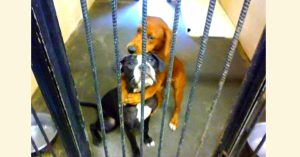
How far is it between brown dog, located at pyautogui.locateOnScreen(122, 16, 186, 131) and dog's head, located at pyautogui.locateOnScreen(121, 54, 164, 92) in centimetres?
4

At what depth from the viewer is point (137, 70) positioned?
4.21ft

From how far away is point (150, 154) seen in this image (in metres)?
1.47

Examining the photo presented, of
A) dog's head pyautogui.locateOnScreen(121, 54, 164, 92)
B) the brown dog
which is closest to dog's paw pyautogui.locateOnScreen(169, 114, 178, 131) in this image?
the brown dog

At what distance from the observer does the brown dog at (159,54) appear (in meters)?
1.38

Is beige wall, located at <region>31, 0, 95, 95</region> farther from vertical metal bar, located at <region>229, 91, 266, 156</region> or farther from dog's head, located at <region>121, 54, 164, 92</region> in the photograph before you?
vertical metal bar, located at <region>229, 91, 266, 156</region>

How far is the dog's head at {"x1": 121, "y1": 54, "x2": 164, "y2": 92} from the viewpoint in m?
1.29

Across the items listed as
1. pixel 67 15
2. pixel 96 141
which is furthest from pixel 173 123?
pixel 67 15

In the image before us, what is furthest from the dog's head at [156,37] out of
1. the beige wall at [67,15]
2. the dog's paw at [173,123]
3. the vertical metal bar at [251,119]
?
the beige wall at [67,15]

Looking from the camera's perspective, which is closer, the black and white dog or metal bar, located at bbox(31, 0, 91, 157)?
metal bar, located at bbox(31, 0, 91, 157)

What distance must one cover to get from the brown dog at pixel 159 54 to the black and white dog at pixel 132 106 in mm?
38

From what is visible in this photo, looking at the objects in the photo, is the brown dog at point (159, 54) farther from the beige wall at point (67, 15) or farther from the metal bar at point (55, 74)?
the beige wall at point (67, 15)

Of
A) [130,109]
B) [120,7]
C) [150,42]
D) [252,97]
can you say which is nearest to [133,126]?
[130,109]

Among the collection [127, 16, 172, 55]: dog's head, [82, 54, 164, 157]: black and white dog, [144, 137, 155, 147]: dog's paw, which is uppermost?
[127, 16, 172, 55]: dog's head

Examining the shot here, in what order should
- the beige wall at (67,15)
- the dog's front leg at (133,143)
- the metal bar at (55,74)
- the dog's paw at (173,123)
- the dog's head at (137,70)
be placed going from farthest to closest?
the beige wall at (67,15) → the dog's paw at (173,123) → the dog's front leg at (133,143) → the dog's head at (137,70) → the metal bar at (55,74)
